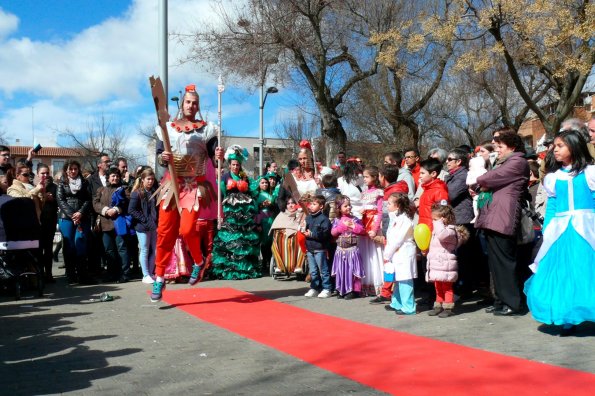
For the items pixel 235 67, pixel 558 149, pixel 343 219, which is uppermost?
pixel 235 67

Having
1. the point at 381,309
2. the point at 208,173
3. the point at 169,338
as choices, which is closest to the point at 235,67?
the point at 208,173

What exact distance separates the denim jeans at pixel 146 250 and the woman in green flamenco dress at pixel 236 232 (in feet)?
3.43

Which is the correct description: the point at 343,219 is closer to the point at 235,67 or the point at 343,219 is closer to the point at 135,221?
the point at 135,221

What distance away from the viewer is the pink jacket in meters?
6.42

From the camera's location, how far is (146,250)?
388 inches

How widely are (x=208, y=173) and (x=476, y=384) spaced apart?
469cm

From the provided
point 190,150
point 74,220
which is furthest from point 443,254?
point 74,220

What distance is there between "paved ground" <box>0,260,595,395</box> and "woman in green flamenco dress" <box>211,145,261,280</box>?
106 inches

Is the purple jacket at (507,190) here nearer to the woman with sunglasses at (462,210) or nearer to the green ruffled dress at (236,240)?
the woman with sunglasses at (462,210)

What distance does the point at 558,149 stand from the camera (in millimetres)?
5473

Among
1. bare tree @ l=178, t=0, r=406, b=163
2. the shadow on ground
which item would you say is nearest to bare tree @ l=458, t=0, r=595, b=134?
bare tree @ l=178, t=0, r=406, b=163

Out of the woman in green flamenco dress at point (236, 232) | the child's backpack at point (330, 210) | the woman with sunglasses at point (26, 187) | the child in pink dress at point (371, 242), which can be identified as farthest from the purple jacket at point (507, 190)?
the woman with sunglasses at point (26, 187)

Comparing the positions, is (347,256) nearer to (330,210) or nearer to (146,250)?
(330,210)

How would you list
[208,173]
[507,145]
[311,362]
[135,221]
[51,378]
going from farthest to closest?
[135,221] → [208,173] → [507,145] → [311,362] → [51,378]
